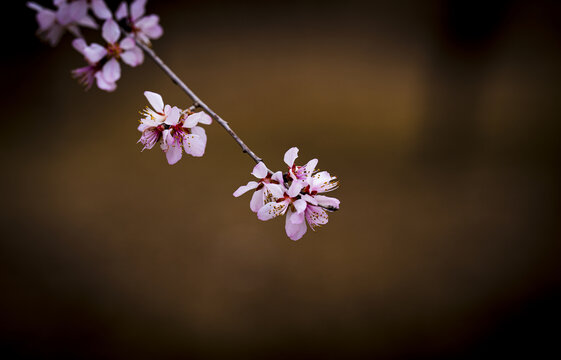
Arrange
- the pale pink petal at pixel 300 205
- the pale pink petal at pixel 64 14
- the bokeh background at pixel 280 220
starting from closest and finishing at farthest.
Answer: the pale pink petal at pixel 300 205, the pale pink petal at pixel 64 14, the bokeh background at pixel 280 220

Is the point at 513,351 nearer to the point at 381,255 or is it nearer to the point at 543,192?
the point at 381,255

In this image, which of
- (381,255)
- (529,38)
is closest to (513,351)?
(381,255)

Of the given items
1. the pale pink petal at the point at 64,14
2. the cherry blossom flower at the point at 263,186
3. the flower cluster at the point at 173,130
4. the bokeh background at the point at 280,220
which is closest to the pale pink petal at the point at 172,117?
the flower cluster at the point at 173,130

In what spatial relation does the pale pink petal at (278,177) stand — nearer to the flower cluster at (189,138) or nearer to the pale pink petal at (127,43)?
the flower cluster at (189,138)

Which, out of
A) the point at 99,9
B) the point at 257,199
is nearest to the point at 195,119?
the point at 257,199

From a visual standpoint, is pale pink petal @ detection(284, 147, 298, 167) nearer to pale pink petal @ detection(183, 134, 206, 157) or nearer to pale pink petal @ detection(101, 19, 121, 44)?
pale pink petal @ detection(183, 134, 206, 157)

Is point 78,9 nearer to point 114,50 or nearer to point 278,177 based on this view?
point 114,50

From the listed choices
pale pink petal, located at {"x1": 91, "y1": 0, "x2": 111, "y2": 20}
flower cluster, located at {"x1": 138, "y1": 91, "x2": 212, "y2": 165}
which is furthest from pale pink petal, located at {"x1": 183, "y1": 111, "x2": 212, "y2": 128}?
pale pink petal, located at {"x1": 91, "y1": 0, "x2": 111, "y2": 20}
